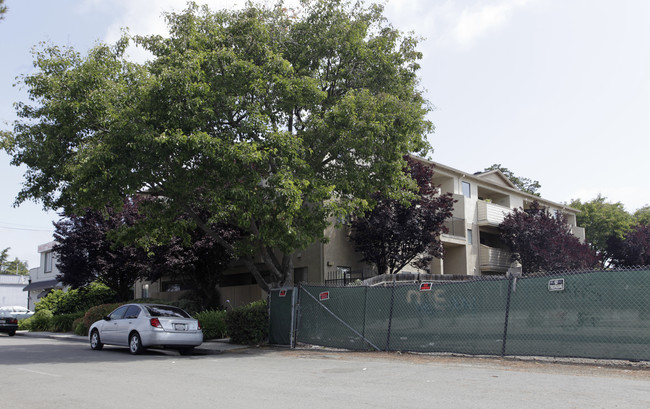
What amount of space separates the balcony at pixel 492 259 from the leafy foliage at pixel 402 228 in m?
7.35

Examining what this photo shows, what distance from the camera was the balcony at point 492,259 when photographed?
29531mm

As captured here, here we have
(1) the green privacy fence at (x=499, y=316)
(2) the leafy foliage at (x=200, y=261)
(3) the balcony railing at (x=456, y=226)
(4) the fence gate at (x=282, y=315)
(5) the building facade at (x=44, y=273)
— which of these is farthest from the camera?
(5) the building facade at (x=44, y=273)

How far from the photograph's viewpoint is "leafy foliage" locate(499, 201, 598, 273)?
28531 millimetres

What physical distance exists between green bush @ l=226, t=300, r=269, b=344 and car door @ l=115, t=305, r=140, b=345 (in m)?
3.27

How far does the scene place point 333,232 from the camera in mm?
23344

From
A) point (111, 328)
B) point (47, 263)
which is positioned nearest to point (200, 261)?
point (111, 328)

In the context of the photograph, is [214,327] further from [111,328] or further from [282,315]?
[111,328]

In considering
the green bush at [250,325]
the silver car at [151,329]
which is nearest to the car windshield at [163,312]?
the silver car at [151,329]

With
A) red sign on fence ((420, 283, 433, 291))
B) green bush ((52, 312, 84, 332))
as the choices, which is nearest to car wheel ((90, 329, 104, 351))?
red sign on fence ((420, 283, 433, 291))

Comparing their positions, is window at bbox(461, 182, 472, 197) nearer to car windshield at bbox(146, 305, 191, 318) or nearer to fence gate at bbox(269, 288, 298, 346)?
fence gate at bbox(269, 288, 298, 346)

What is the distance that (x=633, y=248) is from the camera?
37.8m

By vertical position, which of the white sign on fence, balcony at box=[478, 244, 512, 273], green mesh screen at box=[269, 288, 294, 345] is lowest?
green mesh screen at box=[269, 288, 294, 345]

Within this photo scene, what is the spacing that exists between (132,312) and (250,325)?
11.5ft

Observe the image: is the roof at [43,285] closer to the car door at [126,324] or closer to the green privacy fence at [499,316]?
the car door at [126,324]
